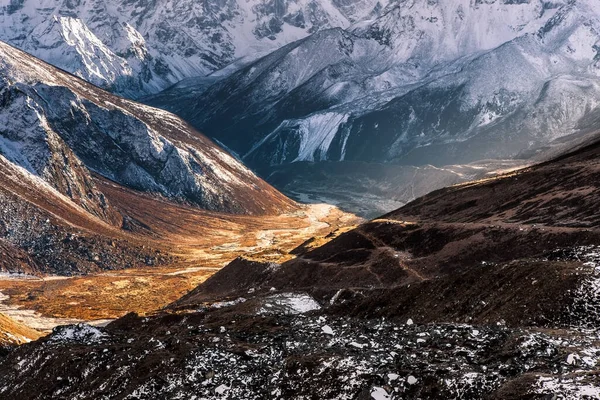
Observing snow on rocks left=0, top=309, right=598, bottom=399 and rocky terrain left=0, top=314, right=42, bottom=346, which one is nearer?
snow on rocks left=0, top=309, right=598, bottom=399

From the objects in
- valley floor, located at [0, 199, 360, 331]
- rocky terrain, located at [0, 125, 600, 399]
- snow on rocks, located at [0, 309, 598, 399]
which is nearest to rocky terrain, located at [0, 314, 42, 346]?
rocky terrain, located at [0, 125, 600, 399]

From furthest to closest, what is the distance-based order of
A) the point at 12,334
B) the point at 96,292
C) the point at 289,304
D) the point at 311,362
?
the point at 96,292 → the point at 12,334 → the point at 289,304 → the point at 311,362

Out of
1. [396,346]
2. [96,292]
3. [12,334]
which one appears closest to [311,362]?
[396,346]

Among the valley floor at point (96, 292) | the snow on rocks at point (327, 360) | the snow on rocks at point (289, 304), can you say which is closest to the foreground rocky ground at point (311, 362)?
the snow on rocks at point (327, 360)

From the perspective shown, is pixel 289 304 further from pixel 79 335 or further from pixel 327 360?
pixel 327 360

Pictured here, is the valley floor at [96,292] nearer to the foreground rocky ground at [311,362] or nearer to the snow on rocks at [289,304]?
the snow on rocks at [289,304]

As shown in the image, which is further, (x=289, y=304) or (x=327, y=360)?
(x=289, y=304)

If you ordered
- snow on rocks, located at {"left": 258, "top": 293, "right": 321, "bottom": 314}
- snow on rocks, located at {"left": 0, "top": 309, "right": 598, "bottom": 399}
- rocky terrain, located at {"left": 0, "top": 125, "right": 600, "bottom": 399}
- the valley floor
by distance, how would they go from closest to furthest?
snow on rocks, located at {"left": 0, "top": 309, "right": 598, "bottom": 399} < rocky terrain, located at {"left": 0, "top": 125, "right": 600, "bottom": 399} < snow on rocks, located at {"left": 258, "top": 293, "right": 321, "bottom": 314} < the valley floor

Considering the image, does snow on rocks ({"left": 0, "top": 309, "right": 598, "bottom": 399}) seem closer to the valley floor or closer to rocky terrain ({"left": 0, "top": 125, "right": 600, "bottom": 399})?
rocky terrain ({"left": 0, "top": 125, "right": 600, "bottom": 399})

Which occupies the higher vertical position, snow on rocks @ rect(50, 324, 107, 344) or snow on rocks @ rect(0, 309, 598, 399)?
snow on rocks @ rect(0, 309, 598, 399)

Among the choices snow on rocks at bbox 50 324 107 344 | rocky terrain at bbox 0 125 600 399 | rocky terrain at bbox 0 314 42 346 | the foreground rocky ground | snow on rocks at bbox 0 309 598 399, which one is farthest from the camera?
rocky terrain at bbox 0 314 42 346

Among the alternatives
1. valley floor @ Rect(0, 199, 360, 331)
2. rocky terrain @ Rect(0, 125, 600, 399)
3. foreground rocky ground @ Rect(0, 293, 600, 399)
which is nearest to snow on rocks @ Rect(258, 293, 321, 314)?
rocky terrain @ Rect(0, 125, 600, 399)

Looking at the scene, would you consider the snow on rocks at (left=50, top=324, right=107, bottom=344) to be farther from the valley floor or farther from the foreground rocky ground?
the valley floor

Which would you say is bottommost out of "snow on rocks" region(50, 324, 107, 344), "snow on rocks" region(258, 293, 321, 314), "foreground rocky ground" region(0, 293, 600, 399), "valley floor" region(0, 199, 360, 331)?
"valley floor" region(0, 199, 360, 331)
